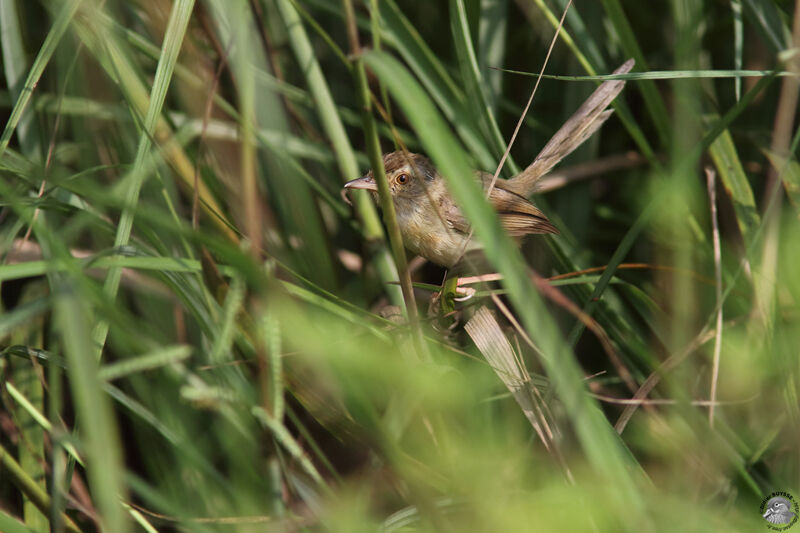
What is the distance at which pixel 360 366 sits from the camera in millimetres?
1140

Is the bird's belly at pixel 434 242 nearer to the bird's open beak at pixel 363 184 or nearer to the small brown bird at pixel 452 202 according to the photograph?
the small brown bird at pixel 452 202

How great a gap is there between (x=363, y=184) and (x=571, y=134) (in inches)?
30.6

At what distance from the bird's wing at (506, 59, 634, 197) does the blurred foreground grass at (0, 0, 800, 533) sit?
92mm

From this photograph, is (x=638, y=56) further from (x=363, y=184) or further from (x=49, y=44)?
(x=49, y=44)

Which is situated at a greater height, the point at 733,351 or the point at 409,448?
the point at 409,448

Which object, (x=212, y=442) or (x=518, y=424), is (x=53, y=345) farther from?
(x=518, y=424)

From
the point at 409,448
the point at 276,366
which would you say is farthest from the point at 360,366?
the point at 409,448

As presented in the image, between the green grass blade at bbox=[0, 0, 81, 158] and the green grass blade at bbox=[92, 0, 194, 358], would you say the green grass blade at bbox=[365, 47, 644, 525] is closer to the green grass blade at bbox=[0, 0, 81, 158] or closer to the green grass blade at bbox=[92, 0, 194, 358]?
the green grass blade at bbox=[92, 0, 194, 358]

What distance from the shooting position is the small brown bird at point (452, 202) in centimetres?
234

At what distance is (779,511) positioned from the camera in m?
1.74

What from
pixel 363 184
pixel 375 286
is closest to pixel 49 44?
pixel 363 184

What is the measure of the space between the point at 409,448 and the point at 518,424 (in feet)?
1.07

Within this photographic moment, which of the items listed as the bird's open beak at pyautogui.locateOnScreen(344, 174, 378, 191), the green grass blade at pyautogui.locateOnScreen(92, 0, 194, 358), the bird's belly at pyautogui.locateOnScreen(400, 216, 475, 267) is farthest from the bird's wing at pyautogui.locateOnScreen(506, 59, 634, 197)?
the green grass blade at pyautogui.locateOnScreen(92, 0, 194, 358)

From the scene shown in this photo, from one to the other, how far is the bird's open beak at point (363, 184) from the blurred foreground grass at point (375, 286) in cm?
17
